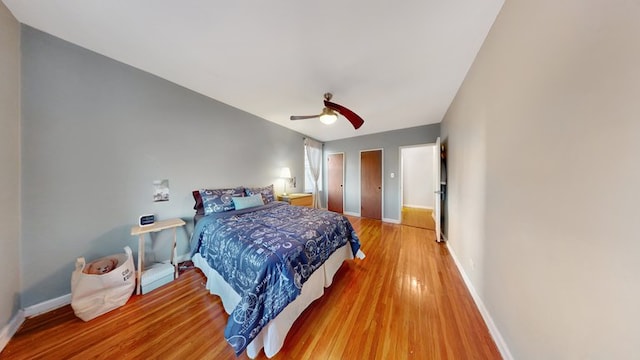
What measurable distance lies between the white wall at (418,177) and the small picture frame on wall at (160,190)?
5868mm

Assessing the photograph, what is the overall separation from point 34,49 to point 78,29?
16.8 inches

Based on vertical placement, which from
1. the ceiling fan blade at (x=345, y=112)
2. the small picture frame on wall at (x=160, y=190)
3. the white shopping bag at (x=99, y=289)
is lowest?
the white shopping bag at (x=99, y=289)

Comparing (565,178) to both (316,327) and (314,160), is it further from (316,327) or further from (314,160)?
(314,160)

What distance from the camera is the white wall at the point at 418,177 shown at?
561cm

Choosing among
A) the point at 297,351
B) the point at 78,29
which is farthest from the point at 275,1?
the point at 297,351

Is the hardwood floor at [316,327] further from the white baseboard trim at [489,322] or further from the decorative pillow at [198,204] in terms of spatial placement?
the decorative pillow at [198,204]

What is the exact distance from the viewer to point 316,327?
1.42 m

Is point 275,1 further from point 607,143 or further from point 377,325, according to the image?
point 377,325

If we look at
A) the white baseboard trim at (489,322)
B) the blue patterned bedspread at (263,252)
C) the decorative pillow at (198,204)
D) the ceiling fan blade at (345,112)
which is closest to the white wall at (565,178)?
the white baseboard trim at (489,322)

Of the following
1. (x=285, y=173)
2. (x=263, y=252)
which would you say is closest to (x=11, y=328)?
(x=263, y=252)

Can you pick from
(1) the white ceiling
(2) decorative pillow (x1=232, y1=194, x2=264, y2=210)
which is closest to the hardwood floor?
(2) decorative pillow (x1=232, y1=194, x2=264, y2=210)

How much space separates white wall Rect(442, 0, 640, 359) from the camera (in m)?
0.56

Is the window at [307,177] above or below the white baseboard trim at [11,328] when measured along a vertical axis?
above

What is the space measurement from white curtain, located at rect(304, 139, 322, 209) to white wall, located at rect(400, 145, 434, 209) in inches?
112
